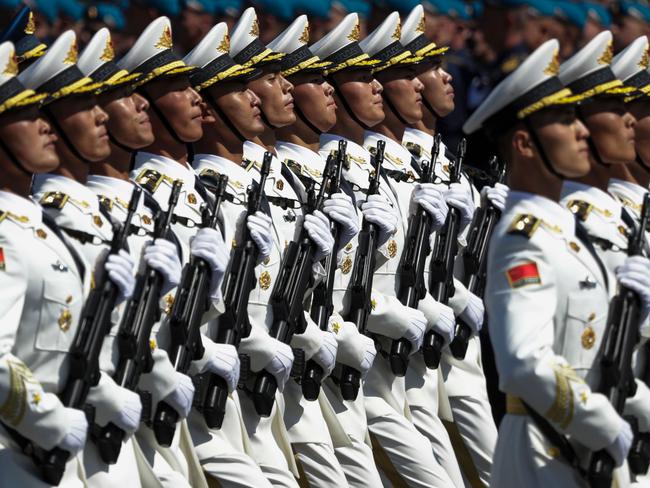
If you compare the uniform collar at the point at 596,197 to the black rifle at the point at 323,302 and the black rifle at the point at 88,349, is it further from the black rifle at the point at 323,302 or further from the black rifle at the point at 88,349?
the black rifle at the point at 323,302

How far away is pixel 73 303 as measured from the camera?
8852 millimetres

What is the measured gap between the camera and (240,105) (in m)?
11.4

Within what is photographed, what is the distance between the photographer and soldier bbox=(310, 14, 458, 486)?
1201cm

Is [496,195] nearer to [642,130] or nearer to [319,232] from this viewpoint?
[642,130]

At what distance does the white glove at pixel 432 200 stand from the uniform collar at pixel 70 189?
3.03 m

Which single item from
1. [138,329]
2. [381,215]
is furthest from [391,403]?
[138,329]

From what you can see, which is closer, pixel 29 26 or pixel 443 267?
pixel 29 26

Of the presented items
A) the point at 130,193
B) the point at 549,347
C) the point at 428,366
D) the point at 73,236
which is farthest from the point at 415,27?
the point at 549,347

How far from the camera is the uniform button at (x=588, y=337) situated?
27.9ft

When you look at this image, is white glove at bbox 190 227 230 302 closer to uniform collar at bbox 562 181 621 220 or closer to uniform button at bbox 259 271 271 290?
uniform button at bbox 259 271 271 290

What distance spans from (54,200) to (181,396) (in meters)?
1.08

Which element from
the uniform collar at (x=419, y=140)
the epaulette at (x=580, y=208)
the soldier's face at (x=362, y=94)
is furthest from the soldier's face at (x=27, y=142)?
the uniform collar at (x=419, y=140)

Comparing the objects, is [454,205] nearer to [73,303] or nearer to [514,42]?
[514,42]

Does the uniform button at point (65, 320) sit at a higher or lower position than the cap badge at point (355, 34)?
lower
